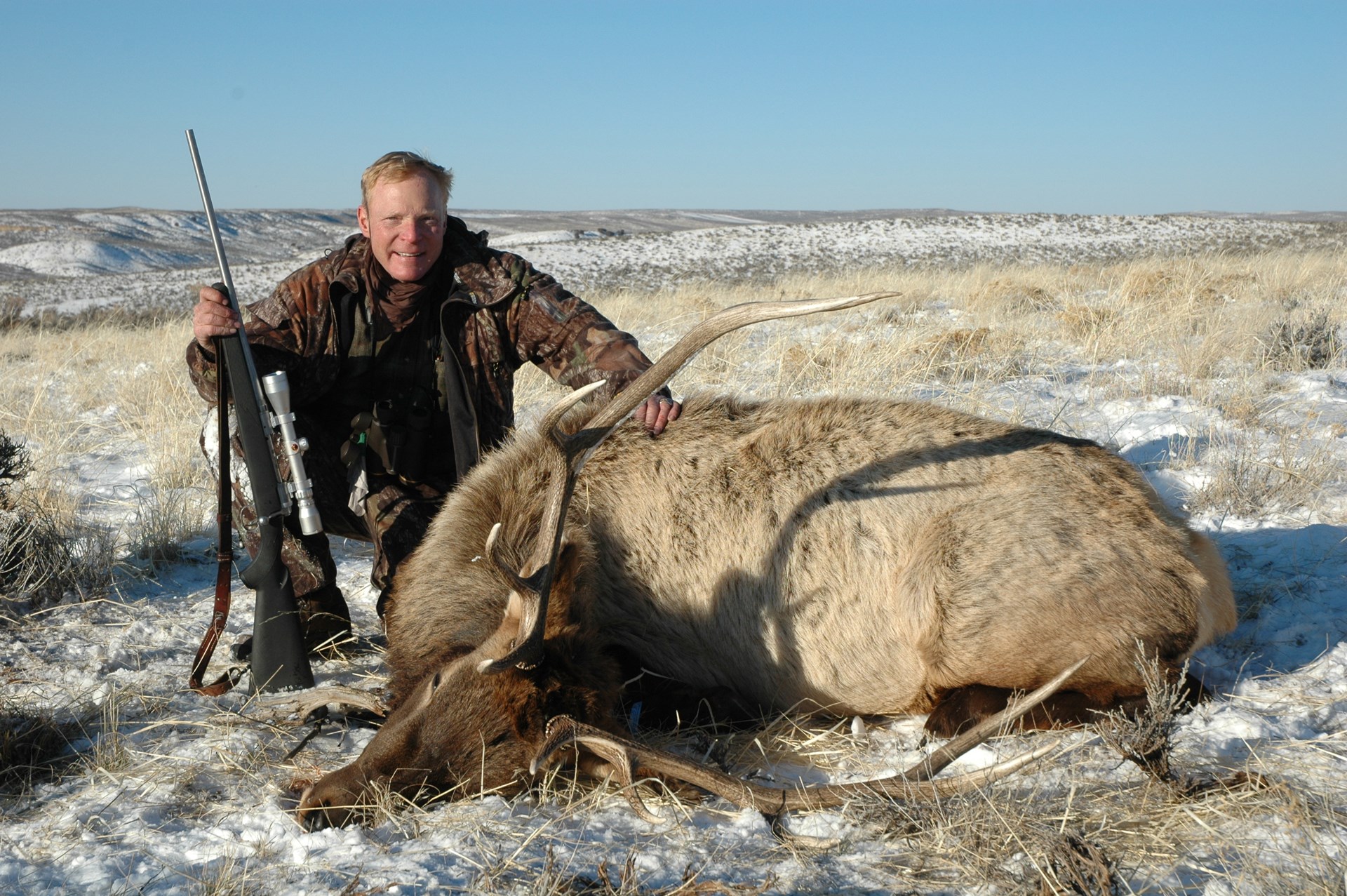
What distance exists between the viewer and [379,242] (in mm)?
4648

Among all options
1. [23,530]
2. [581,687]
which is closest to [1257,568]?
[581,687]

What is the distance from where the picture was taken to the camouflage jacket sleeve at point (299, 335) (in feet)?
14.8

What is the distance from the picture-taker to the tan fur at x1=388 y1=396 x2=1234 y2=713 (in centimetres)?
338

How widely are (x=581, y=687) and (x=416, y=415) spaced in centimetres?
220

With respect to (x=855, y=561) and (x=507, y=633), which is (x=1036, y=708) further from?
(x=507, y=633)

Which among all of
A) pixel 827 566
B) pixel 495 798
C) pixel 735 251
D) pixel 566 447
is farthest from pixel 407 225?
pixel 735 251

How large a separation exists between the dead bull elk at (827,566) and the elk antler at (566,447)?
0.6 inches

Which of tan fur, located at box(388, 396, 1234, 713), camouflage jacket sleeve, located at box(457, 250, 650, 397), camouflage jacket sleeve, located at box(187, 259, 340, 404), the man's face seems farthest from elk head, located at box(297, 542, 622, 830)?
the man's face

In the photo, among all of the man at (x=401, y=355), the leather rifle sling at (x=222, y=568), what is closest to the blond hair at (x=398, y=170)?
the man at (x=401, y=355)

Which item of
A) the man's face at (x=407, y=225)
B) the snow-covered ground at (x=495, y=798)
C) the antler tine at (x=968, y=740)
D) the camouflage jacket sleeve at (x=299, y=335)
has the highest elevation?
the man's face at (x=407, y=225)

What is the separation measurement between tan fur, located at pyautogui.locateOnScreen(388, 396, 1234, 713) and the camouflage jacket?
850 mm

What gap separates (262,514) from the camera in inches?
154

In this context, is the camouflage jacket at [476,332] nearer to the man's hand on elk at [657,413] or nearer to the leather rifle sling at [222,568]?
the leather rifle sling at [222,568]

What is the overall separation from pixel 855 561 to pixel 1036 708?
0.77 metres
